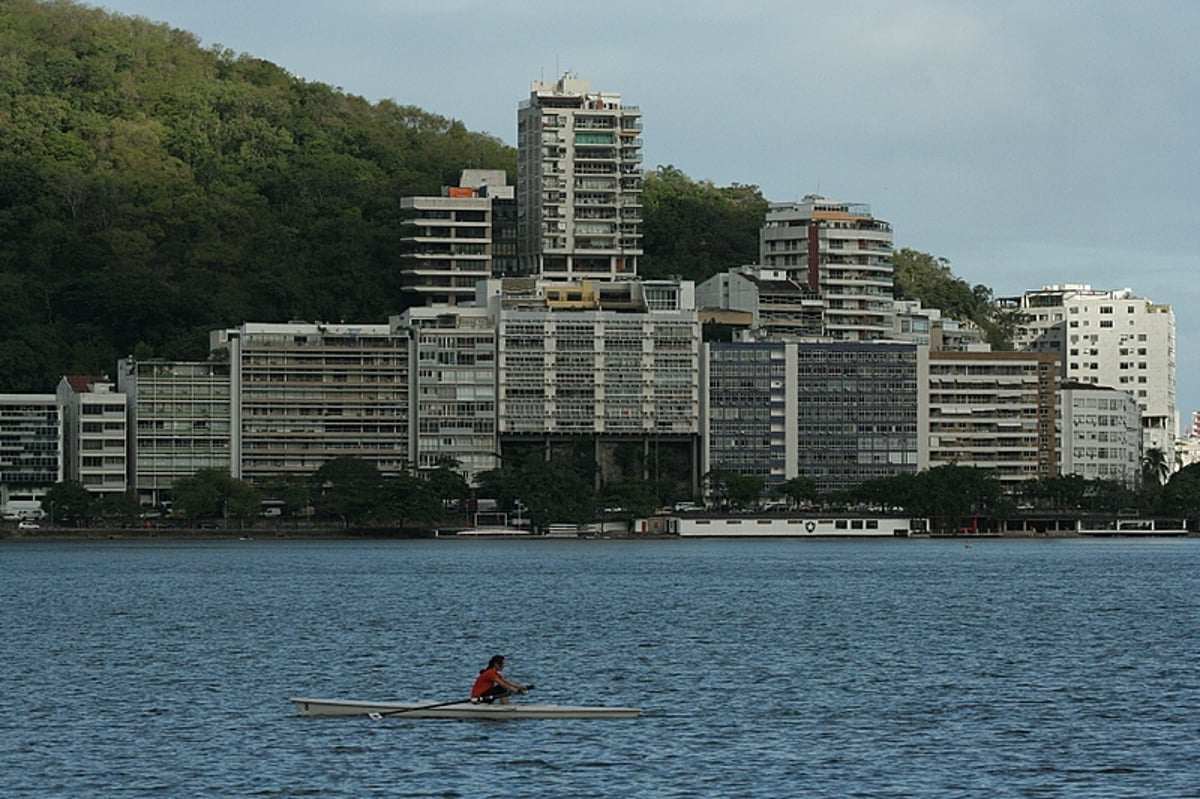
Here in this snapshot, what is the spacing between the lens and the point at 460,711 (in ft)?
167

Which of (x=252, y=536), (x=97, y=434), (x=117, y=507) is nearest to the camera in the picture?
(x=252, y=536)

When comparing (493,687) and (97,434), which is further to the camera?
(97,434)

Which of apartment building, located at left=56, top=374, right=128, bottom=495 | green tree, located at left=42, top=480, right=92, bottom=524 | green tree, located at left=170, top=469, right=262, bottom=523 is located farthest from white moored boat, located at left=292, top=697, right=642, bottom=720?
apartment building, located at left=56, top=374, right=128, bottom=495

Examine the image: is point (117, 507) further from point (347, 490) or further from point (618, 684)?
point (618, 684)

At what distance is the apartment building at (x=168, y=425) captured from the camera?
197250 millimetres

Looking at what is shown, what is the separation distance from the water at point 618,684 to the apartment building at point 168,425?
75.8 m

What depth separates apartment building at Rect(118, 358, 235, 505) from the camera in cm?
19725

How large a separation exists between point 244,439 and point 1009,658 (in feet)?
455

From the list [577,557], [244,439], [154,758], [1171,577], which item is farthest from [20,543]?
[154,758]

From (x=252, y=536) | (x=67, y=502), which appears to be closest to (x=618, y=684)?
(x=252, y=536)

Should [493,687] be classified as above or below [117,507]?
below

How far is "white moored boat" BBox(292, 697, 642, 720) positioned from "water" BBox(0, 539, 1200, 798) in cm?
34

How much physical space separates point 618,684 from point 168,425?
143779 mm

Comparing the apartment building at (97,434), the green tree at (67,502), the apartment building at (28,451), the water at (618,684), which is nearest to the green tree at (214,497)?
the apartment building at (97,434)
